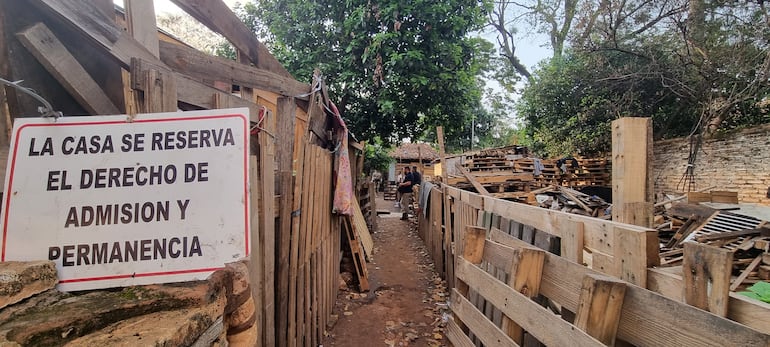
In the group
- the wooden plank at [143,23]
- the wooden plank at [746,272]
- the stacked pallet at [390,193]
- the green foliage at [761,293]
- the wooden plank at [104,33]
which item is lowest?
the stacked pallet at [390,193]

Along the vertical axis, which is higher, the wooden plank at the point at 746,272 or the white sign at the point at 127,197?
the white sign at the point at 127,197

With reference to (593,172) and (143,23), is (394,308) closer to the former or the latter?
(143,23)

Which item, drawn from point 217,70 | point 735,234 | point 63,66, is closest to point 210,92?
point 217,70

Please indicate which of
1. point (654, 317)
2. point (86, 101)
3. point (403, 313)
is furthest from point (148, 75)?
point (403, 313)

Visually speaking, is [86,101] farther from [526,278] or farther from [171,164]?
[526,278]

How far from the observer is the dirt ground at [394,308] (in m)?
4.02

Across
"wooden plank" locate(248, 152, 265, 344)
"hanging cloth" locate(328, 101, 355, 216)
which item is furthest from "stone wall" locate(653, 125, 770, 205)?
"wooden plank" locate(248, 152, 265, 344)

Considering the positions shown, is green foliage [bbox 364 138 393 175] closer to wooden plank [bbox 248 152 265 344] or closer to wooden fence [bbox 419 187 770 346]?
wooden fence [bbox 419 187 770 346]

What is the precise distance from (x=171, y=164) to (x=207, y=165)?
130 mm

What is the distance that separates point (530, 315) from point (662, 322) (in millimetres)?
651

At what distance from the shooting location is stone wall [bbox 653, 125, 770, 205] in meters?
8.63

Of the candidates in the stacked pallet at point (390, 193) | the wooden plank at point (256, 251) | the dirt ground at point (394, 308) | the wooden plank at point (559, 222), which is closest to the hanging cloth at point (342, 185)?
the dirt ground at point (394, 308)

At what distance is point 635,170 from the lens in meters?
1.88

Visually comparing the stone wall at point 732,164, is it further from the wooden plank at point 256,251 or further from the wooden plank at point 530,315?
the wooden plank at point 256,251
